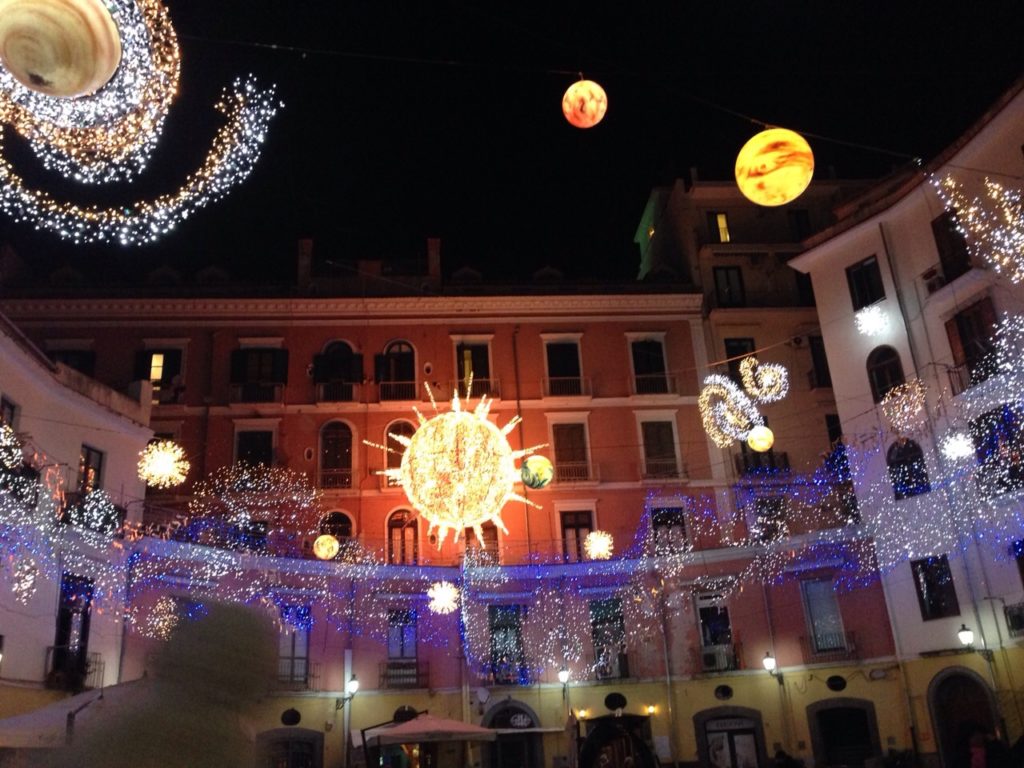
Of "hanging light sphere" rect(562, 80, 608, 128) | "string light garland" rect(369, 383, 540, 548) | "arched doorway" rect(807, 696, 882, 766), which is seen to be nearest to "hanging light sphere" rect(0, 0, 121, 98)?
"hanging light sphere" rect(562, 80, 608, 128)

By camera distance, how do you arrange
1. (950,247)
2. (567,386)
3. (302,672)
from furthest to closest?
1. (567,386)
2. (302,672)
3. (950,247)

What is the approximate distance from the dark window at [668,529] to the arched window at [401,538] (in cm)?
706

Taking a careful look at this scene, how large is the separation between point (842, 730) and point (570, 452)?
415 inches

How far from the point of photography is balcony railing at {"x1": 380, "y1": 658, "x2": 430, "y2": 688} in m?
22.6

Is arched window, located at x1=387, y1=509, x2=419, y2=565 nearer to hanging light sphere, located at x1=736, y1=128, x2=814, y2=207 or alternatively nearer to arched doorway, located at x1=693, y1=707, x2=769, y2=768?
arched doorway, located at x1=693, y1=707, x2=769, y2=768

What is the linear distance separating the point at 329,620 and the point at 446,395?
25.8ft

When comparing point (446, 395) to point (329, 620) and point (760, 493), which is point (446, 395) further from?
point (760, 493)

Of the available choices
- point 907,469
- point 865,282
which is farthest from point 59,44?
point 865,282

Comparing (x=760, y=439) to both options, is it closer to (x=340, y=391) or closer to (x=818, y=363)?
(x=818, y=363)

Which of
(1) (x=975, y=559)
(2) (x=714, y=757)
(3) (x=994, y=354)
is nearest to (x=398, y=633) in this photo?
(2) (x=714, y=757)

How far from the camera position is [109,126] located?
20.5 ft

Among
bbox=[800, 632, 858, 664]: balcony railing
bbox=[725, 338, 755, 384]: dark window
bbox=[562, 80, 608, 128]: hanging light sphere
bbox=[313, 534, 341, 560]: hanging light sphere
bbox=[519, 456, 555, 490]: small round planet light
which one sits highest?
bbox=[725, 338, 755, 384]: dark window

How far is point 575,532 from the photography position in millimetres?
25828

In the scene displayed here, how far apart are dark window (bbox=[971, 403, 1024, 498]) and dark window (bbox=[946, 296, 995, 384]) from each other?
990 millimetres
